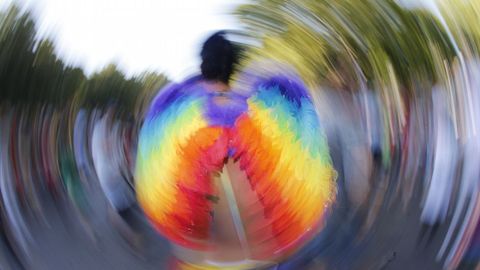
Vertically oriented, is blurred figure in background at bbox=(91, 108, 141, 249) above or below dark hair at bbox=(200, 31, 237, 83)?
below

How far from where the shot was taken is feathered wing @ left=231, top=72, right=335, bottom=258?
634 millimetres

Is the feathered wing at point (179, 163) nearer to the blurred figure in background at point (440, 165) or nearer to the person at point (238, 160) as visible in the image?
the person at point (238, 160)

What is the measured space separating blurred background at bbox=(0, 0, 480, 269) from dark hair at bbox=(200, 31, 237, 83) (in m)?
0.01

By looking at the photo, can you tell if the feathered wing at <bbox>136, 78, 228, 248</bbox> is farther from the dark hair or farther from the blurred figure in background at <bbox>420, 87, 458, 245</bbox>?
the blurred figure in background at <bbox>420, 87, 458, 245</bbox>

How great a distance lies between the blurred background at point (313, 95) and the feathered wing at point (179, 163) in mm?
17

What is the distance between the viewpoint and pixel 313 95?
2.07 feet

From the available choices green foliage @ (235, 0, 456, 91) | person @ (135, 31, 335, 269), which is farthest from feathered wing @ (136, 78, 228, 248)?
green foliage @ (235, 0, 456, 91)

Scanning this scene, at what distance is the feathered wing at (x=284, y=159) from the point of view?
2.08ft

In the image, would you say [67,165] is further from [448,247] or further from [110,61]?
[448,247]

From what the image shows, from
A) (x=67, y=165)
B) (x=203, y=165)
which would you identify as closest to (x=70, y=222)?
(x=67, y=165)

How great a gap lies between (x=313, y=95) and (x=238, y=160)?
13cm

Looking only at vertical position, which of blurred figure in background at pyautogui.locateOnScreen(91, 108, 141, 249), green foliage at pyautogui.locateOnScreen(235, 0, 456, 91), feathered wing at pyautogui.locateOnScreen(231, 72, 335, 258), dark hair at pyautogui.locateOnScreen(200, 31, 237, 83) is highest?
green foliage at pyautogui.locateOnScreen(235, 0, 456, 91)

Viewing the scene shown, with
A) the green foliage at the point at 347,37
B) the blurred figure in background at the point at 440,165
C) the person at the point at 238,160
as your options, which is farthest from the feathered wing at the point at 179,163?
the blurred figure in background at the point at 440,165

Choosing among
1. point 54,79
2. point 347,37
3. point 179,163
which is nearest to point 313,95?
point 347,37
